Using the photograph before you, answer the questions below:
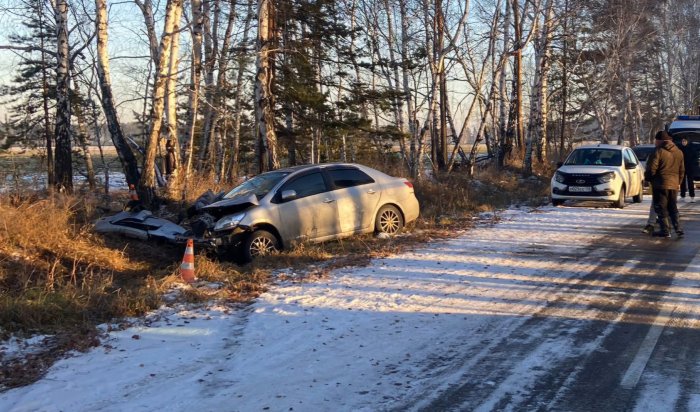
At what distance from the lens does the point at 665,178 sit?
10.1 m

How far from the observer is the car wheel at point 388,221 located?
417 inches

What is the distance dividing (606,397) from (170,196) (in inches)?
412

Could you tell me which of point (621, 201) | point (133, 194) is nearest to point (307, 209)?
point (133, 194)

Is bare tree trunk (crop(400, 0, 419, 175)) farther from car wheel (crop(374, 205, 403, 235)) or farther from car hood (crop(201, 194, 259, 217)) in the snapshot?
car hood (crop(201, 194, 259, 217))

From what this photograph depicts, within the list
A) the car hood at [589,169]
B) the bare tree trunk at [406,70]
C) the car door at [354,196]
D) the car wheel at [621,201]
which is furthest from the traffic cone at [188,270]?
the bare tree trunk at [406,70]

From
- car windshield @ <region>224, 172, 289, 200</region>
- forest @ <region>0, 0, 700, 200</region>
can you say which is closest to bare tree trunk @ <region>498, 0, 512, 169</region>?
forest @ <region>0, 0, 700, 200</region>

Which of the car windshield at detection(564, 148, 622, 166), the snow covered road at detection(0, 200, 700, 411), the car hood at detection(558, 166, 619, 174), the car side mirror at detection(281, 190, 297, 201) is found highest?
the car windshield at detection(564, 148, 622, 166)

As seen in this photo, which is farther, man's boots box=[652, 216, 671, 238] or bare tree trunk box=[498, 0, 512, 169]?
bare tree trunk box=[498, 0, 512, 169]

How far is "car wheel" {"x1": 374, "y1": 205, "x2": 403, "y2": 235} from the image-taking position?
10.6 meters

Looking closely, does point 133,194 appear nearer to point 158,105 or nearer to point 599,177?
point 158,105

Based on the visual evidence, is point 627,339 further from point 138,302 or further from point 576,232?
point 576,232

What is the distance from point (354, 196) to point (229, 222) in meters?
2.45

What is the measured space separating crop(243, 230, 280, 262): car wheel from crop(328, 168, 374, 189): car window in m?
1.69

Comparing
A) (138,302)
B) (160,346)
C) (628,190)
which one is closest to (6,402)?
(160,346)
